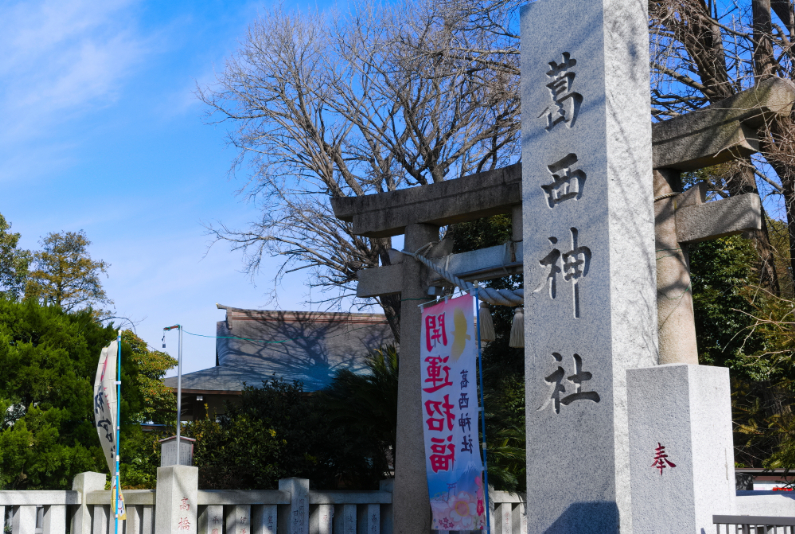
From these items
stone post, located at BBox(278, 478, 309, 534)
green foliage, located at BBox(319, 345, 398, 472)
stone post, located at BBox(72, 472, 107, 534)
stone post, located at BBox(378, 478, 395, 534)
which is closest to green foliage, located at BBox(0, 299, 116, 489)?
stone post, located at BBox(72, 472, 107, 534)

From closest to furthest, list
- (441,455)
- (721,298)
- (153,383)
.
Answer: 1. (441,455)
2. (721,298)
3. (153,383)

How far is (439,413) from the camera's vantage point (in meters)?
7.88

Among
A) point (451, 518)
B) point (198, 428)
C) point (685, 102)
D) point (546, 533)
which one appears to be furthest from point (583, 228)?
point (198, 428)

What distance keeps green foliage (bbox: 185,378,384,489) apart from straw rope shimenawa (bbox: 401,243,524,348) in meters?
3.04

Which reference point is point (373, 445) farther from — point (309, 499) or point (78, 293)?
point (78, 293)

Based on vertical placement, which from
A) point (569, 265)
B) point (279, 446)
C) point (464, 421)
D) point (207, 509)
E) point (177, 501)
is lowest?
point (207, 509)

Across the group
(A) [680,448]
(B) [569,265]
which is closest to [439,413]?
(B) [569,265]

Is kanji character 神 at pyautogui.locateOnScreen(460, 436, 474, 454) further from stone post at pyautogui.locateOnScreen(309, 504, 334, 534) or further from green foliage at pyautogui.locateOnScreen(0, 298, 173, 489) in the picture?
green foliage at pyautogui.locateOnScreen(0, 298, 173, 489)

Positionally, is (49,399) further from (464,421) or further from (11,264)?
(11,264)

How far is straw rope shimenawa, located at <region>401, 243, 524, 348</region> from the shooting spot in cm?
779

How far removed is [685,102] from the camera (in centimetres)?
1032

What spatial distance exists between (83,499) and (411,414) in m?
4.06

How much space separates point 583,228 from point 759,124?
2342 millimetres

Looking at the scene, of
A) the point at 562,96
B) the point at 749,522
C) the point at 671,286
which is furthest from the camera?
the point at 671,286
